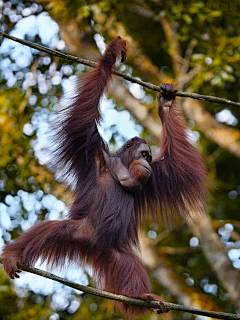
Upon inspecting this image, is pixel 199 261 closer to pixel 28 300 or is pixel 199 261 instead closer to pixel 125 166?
pixel 28 300

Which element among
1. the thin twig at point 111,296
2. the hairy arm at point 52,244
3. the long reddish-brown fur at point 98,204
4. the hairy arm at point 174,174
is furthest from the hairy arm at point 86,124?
the thin twig at point 111,296

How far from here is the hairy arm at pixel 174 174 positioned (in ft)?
15.2

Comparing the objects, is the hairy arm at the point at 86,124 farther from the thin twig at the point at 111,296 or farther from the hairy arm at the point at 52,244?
the thin twig at the point at 111,296

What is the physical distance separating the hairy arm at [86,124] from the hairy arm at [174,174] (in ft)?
2.23

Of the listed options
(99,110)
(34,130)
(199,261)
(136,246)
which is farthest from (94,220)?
(199,261)

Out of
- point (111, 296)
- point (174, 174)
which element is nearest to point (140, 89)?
point (174, 174)

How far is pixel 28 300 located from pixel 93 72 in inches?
167

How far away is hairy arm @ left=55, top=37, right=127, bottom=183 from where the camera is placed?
4.18 m

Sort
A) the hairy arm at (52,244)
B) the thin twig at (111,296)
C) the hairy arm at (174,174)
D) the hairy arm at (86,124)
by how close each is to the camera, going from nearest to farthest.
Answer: the thin twig at (111,296)
the hairy arm at (52,244)
the hairy arm at (86,124)
the hairy arm at (174,174)

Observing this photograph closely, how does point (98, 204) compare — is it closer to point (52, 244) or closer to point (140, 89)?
point (52, 244)

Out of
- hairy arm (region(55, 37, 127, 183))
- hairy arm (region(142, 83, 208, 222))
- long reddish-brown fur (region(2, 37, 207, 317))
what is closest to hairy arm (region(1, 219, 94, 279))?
long reddish-brown fur (region(2, 37, 207, 317))

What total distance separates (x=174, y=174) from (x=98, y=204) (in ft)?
3.24

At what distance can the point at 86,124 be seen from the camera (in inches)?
164

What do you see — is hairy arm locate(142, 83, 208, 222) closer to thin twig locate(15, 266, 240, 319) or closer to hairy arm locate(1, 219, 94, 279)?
hairy arm locate(1, 219, 94, 279)
